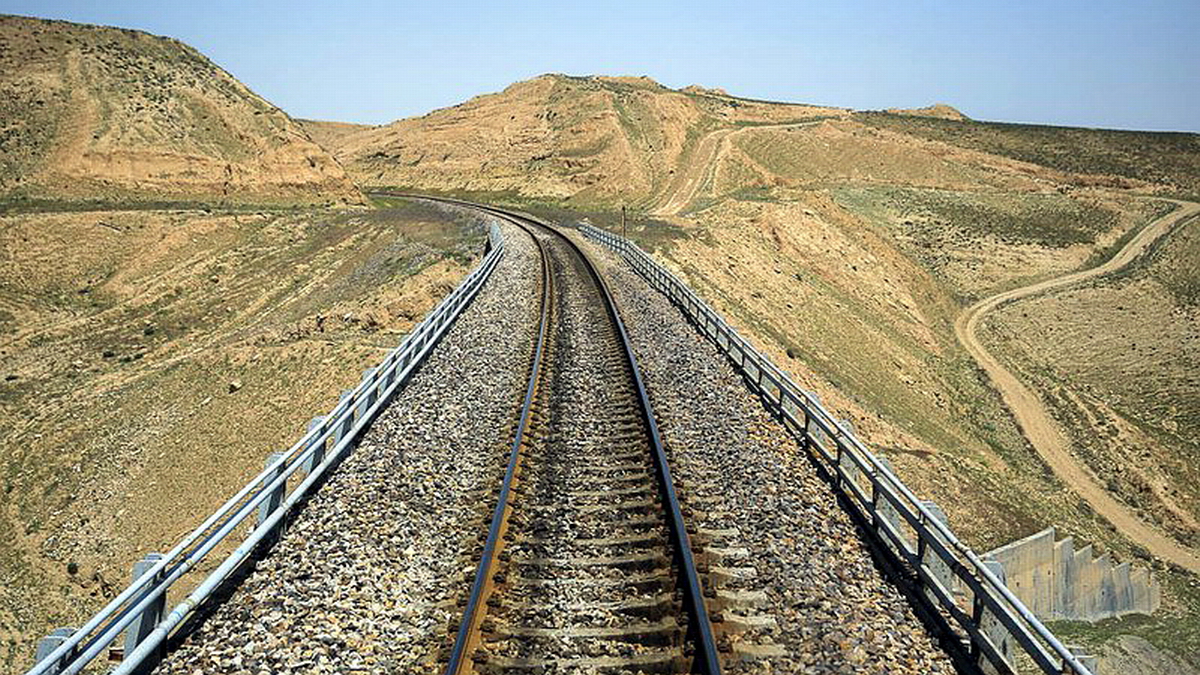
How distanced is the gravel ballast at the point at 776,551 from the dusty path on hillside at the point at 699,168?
61326 millimetres

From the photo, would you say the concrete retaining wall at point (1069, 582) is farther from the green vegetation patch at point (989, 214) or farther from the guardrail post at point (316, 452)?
the green vegetation patch at point (989, 214)

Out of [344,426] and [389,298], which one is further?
[389,298]

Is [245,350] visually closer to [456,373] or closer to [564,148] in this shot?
[456,373]

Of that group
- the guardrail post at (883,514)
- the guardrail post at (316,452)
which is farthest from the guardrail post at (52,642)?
the guardrail post at (883,514)

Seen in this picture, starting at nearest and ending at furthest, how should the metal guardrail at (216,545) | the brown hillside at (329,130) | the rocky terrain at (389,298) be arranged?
the metal guardrail at (216,545)
the rocky terrain at (389,298)
the brown hillside at (329,130)

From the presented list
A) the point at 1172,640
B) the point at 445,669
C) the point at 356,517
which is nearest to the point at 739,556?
the point at 445,669

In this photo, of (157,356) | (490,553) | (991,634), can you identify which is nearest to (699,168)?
(157,356)

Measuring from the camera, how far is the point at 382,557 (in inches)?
386

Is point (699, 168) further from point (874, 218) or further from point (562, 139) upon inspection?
point (874, 218)

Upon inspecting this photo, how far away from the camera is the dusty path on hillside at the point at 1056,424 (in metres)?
28.5

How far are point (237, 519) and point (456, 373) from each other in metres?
9.47

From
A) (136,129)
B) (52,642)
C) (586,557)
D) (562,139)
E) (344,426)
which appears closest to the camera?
(52,642)

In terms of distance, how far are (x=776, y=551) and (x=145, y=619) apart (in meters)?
6.34

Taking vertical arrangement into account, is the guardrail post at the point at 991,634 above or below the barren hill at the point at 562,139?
below
